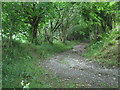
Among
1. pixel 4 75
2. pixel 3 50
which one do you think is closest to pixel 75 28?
pixel 3 50

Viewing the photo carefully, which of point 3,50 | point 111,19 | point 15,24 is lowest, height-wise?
point 3,50

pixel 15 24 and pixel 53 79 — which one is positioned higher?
pixel 15 24

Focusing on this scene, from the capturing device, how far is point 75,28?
29078 millimetres

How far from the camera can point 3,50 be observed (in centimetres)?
764

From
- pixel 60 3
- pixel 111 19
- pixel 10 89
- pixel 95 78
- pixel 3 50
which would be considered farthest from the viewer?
pixel 111 19

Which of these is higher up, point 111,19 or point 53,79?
point 111,19

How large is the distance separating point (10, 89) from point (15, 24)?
575 cm

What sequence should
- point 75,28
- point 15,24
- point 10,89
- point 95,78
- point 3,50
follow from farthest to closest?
1. point 75,28
2. point 15,24
3. point 3,50
4. point 95,78
5. point 10,89

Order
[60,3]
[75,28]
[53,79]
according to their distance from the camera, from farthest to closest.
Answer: [75,28] → [60,3] → [53,79]

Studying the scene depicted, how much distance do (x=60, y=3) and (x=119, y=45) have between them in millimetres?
8051

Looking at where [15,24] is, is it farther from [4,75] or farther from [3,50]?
[4,75]

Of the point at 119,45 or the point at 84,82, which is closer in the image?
the point at 84,82

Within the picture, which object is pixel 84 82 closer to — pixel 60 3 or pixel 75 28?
pixel 60 3

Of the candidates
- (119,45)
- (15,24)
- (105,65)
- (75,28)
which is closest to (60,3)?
(15,24)
